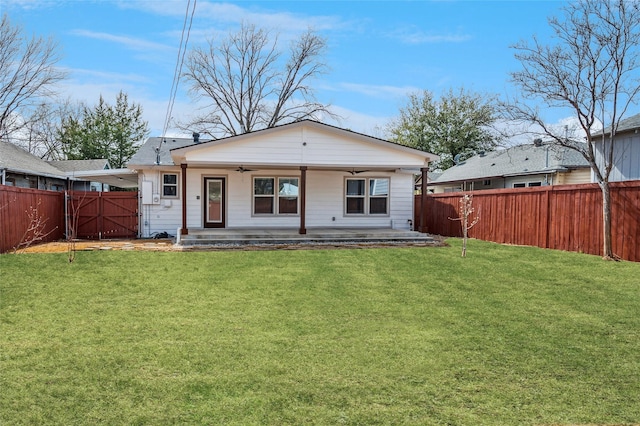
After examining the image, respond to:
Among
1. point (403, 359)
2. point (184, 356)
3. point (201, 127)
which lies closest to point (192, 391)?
point (184, 356)

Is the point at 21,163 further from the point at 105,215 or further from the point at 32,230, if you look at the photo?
the point at 32,230

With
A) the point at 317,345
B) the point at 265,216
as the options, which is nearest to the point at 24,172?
the point at 265,216

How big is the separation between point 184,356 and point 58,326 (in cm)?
209

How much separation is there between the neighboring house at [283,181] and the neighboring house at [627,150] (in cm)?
589

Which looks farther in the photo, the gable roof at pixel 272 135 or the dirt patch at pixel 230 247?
the gable roof at pixel 272 135

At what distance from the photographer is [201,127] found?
36.2m

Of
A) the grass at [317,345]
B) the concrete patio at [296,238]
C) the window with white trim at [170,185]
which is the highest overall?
the window with white trim at [170,185]

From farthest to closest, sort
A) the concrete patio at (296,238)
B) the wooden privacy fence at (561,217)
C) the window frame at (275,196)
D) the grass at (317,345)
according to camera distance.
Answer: the window frame at (275,196) < the concrete patio at (296,238) < the wooden privacy fence at (561,217) < the grass at (317,345)

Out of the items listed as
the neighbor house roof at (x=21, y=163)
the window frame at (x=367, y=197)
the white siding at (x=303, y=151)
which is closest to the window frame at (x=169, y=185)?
the white siding at (x=303, y=151)

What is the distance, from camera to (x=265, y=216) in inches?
679

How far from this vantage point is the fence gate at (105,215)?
1675 centimetres

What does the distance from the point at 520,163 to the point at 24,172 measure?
24763 millimetres

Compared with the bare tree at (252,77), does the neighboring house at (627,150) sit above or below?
below

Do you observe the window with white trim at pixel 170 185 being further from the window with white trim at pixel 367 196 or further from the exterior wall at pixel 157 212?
the window with white trim at pixel 367 196
